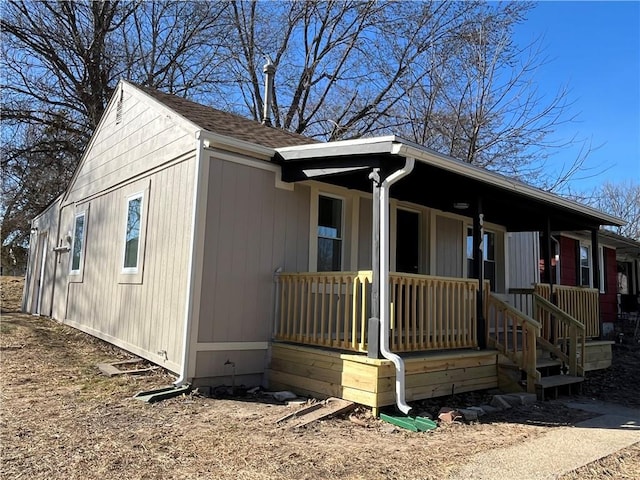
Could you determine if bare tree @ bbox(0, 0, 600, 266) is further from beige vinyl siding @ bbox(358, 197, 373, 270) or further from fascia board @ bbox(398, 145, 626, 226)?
beige vinyl siding @ bbox(358, 197, 373, 270)

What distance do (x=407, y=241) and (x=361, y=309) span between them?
11.9 ft

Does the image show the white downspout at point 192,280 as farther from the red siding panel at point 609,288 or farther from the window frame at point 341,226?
the red siding panel at point 609,288

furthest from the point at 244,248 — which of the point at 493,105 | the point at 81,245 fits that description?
the point at 493,105

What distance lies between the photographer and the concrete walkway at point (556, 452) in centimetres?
377

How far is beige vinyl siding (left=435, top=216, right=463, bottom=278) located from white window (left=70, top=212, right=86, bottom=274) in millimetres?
7167

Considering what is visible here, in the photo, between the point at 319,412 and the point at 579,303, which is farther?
the point at 579,303

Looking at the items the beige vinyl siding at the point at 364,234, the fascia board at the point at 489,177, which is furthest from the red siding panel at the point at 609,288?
the beige vinyl siding at the point at 364,234

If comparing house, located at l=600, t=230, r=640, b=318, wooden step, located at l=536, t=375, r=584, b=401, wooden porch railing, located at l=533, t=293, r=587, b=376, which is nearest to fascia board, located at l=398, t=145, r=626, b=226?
wooden porch railing, located at l=533, t=293, r=587, b=376

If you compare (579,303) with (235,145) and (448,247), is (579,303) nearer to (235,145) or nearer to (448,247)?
(448,247)

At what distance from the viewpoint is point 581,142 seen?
48.3 ft

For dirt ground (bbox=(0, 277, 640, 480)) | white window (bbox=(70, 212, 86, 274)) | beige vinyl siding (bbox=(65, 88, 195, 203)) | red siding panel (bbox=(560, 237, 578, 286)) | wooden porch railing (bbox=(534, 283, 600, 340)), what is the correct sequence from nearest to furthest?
dirt ground (bbox=(0, 277, 640, 480)) < beige vinyl siding (bbox=(65, 88, 195, 203)) < wooden porch railing (bbox=(534, 283, 600, 340)) < white window (bbox=(70, 212, 86, 274)) < red siding panel (bbox=(560, 237, 578, 286))

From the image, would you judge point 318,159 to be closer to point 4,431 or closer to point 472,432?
point 472,432

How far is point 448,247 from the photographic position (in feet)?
32.2

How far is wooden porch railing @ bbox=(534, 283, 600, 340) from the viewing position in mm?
8695
